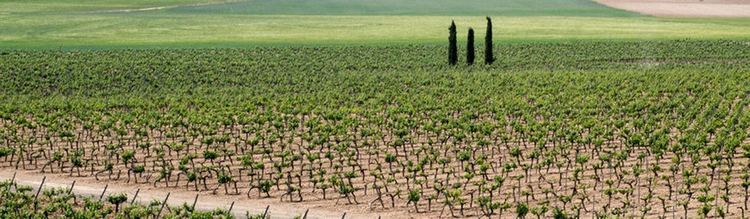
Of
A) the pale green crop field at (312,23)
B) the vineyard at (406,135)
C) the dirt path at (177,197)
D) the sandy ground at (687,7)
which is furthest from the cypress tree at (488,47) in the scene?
the sandy ground at (687,7)

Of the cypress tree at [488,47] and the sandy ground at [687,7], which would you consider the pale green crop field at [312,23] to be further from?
the cypress tree at [488,47]

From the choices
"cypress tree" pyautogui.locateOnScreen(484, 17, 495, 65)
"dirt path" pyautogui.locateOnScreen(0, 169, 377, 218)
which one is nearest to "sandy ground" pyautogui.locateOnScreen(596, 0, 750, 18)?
"cypress tree" pyautogui.locateOnScreen(484, 17, 495, 65)

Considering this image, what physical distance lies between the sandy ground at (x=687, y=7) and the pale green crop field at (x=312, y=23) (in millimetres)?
3292

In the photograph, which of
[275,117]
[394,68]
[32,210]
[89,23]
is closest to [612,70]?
[394,68]

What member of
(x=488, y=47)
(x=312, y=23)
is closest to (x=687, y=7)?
(x=312, y=23)

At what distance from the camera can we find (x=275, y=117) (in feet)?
139

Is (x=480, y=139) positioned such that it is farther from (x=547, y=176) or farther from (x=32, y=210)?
(x=32, y=210)

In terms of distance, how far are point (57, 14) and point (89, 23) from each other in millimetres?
13210

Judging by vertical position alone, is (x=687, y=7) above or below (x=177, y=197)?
below

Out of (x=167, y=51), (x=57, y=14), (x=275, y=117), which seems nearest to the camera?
(x=275, y=117)

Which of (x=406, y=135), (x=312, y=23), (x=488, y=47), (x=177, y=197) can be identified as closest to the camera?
(x=177, y=197)

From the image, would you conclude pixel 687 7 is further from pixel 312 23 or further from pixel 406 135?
pixel 406 135

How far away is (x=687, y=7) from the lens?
440 feet

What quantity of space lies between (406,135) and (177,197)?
1016cm
